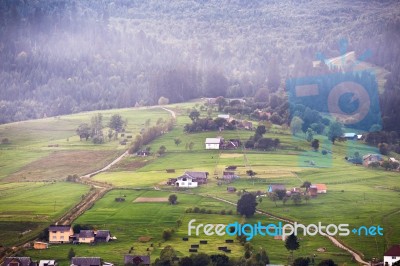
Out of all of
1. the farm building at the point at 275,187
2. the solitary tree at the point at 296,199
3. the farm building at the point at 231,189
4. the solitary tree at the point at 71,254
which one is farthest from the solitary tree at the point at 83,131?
the solitary tree at the point at 71,254

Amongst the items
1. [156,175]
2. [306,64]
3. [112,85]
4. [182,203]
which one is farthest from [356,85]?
[182,203]

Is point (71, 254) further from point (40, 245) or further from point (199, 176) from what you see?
point (199, 176)

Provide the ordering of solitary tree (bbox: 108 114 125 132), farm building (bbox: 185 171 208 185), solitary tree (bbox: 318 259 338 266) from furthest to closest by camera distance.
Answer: solitary tree (bbox: 108 114 125 132), farm building (bbox: 185 171 208 185), solitary tree (bbox: 318 259 338 266)

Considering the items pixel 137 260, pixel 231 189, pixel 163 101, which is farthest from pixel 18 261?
pixel 163 101

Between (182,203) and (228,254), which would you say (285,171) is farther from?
(228,254)

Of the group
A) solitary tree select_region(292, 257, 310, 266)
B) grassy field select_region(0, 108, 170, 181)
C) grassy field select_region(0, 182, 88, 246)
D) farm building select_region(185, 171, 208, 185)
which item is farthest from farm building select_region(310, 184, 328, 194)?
grassy field select_region(0, 108, 170, 181)

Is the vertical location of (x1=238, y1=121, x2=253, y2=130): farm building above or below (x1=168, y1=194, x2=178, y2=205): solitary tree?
above

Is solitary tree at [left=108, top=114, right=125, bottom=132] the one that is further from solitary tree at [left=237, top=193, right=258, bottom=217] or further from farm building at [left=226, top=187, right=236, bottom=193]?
solitary tree at [left=237, top=193, right=258, bottom=217]
